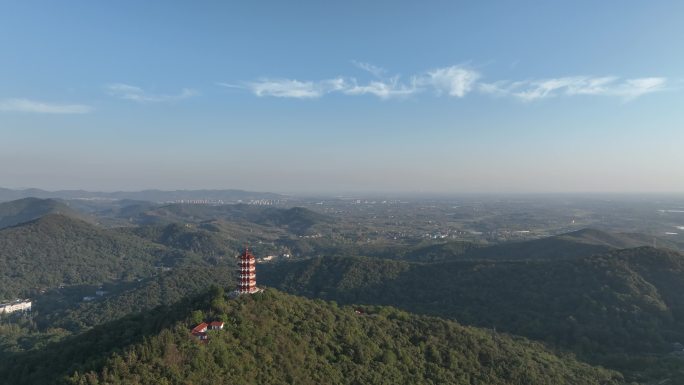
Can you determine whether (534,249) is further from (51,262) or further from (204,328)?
(51,262)

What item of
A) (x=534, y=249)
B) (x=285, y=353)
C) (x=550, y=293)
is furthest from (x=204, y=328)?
(x=534, y=249)

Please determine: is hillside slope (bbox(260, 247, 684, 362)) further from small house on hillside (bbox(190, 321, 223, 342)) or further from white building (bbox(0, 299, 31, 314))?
white building (bbox(0, 299, 31, 314))

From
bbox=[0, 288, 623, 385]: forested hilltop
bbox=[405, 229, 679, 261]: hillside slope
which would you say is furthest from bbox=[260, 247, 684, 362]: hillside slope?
bbox=[405, 229, 679, 261]: hillside slope

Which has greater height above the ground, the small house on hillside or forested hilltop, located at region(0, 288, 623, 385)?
the small house on hillside

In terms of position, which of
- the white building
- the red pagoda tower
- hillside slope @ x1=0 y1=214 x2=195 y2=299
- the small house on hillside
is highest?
the red pagoda tower

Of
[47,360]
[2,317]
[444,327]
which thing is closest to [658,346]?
[444,327]

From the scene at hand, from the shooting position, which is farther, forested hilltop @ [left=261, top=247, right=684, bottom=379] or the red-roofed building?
forested hilltop @ [left=261, top=247, right=684, bottom=379]

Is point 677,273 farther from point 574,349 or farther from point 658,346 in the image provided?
point 574,349
